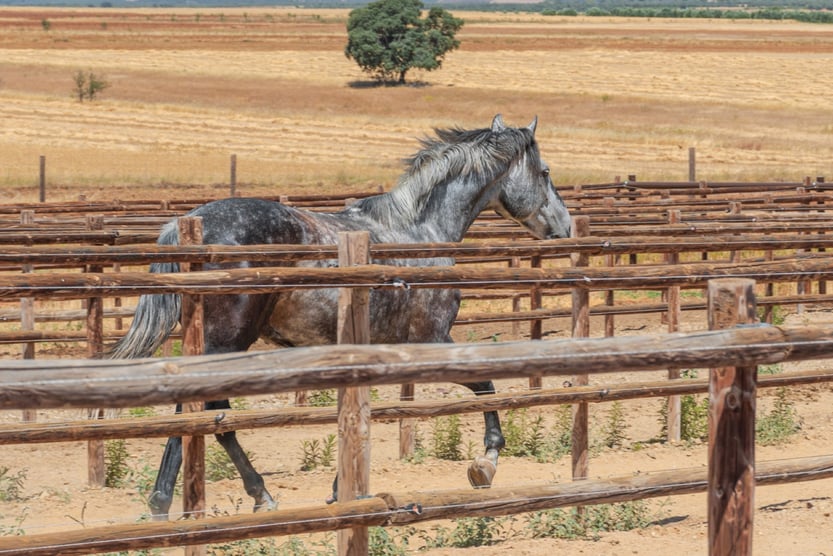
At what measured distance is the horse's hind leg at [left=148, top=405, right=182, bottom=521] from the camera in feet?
19.9

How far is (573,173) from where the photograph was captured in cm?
3425

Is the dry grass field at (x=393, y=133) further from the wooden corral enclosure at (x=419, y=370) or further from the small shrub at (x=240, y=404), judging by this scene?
the wooden corral enclosure at (x=419, y=370)

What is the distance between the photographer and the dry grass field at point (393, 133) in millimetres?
7574

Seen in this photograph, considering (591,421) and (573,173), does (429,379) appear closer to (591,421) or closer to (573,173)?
(591,421)

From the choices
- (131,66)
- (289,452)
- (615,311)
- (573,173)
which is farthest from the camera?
(131,66)

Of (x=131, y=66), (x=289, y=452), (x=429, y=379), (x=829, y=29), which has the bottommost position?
(x=289, y=452)

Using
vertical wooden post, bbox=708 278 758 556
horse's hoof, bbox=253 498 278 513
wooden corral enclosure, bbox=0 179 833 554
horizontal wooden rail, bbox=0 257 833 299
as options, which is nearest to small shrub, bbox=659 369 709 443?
wooden corral enclosure, bbox=0 179 833 554

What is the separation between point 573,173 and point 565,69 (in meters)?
40.2

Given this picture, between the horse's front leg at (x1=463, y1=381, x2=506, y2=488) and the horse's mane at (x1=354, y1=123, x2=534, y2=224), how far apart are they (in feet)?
3.91

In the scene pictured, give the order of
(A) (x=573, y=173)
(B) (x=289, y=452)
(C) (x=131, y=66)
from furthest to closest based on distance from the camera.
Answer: (C) (x=131, y=66) → (A) (x=573, y=173) → (B) (x=289, y=452)

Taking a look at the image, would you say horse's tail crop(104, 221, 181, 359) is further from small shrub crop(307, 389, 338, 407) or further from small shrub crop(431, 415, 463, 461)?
small shrub crop(307, 389, 338, 407)

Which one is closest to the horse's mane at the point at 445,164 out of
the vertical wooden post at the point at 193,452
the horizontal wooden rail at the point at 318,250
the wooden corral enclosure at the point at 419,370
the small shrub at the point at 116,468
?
the wooden corral enclosure at the point at 419,370

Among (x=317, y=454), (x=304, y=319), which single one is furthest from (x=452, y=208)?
(x=317, y=454)

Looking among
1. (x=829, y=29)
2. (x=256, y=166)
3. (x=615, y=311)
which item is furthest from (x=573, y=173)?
(x=829, y=29)
